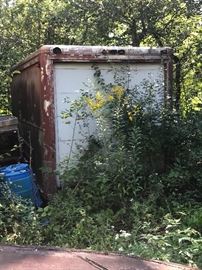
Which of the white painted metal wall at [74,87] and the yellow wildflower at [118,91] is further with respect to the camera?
the white painted metal wall at [74,87]

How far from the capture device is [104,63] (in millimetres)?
7023

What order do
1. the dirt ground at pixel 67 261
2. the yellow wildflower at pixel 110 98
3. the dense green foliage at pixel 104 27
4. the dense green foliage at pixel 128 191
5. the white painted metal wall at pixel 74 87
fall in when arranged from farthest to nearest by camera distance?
the dense green foliage at pixel 104 27
the white painted metal wall at pixel 74 87
the yellow wildflower at pixel 110 98
the dense green foliage at pixel 128 191
the dirt ground at pixel 67 261

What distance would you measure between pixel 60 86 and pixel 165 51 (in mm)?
1897

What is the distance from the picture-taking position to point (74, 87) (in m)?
6.89

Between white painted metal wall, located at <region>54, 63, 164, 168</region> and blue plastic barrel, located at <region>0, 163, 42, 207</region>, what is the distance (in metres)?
0.56

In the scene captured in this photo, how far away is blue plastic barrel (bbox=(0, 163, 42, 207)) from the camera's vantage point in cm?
620

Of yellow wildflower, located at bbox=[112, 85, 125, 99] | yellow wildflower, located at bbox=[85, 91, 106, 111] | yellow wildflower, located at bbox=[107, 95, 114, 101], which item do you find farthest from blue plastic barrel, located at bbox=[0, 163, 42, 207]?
yellow wildflower, located at bbox=[112, 85, 125, 99]

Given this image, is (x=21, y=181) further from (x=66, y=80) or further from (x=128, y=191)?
(x=66, y=80)

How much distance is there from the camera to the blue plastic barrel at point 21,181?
620 centimetres

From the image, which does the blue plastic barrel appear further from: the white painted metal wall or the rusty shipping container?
the white painted metal wall

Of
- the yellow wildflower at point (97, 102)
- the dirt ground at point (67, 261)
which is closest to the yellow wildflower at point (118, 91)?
the yellow wildflower at point (97, 102)

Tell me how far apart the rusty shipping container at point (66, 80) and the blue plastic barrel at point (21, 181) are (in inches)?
9.5

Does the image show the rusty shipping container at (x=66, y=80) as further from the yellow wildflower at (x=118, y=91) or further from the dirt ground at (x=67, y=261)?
Answer: the dirt ground at (x=67, y=261)

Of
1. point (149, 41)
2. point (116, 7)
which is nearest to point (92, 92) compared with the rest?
point (116, 7)
